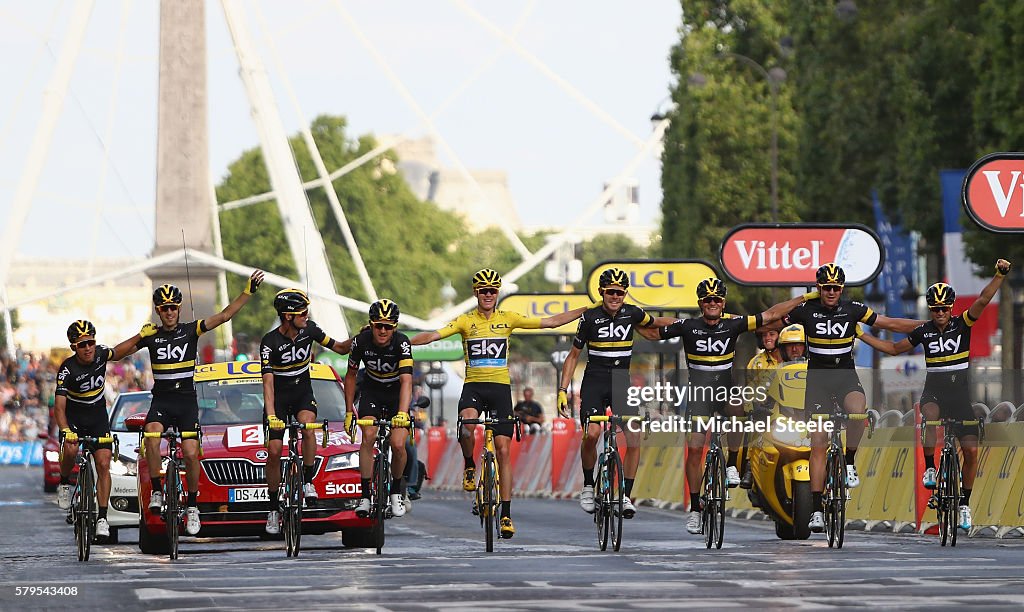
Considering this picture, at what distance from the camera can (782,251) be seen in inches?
1075

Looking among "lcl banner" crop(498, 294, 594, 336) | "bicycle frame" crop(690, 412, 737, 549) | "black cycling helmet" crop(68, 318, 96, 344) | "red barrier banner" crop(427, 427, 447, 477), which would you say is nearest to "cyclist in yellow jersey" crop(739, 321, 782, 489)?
"bicycle frame" crop(690, 412, 737, 549)

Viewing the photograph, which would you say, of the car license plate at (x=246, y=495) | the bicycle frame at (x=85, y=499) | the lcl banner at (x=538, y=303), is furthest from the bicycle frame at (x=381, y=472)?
the lcl banner at (x=538, y=303)

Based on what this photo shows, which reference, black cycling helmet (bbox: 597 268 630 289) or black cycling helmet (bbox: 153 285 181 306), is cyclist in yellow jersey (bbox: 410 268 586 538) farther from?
black cycling helmet (bbox: 153 285 181 306)

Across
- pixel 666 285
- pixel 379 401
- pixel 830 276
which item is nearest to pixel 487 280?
pixel 379 401

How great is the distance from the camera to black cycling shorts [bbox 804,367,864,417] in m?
16.9

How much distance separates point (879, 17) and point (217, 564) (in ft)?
113

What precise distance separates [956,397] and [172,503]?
5.88 metres

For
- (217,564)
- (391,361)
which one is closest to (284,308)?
(391,361)

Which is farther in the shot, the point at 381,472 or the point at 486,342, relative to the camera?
the point at 381,472

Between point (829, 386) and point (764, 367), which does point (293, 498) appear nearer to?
point (829, 386)

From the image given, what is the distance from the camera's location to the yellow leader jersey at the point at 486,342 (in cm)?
1658

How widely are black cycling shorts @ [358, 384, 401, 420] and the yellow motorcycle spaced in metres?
3.00

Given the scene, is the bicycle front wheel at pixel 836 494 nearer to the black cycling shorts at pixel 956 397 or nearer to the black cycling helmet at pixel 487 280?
the black cycling shorts at pixel 956 397

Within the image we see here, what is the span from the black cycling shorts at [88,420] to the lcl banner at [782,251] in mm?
11574
